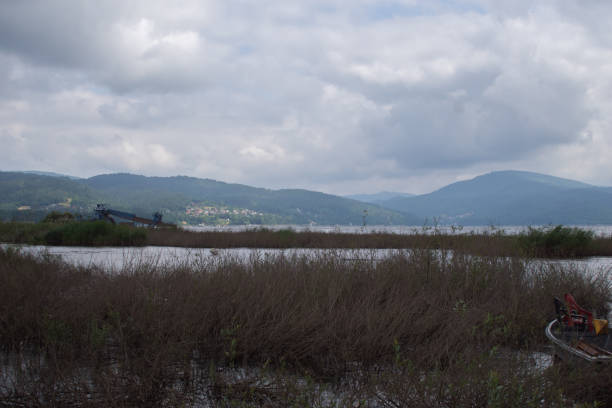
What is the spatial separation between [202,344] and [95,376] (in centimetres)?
118

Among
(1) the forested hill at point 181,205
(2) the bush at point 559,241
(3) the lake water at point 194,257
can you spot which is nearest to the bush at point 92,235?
(3) the lake water at point 194,257

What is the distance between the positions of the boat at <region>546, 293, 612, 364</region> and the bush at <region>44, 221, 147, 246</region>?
20.3m

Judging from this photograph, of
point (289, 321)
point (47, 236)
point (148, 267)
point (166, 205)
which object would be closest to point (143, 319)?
point (289, 321)

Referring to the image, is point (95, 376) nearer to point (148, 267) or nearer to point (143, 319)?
point (143, 319)

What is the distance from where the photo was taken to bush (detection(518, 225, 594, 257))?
54.2 ft

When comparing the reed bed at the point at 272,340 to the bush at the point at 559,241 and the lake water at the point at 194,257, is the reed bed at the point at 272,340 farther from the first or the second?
the bush at the point at 559,241

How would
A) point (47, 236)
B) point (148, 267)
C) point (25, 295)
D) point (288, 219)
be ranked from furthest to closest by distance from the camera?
1. point (288, 219)
2. point (47, 236)
3. point (148, 267)
4. point (25, 295)

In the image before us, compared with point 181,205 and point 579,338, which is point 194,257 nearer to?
point 579,338

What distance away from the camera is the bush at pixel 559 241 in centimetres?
1652

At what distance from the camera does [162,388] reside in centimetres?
360

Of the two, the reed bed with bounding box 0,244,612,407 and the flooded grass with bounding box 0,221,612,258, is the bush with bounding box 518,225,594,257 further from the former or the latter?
the reed bed with bounding box 0,244,612,407

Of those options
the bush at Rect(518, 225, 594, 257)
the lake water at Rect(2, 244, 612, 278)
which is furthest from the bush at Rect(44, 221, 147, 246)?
the bush at Rect(518, 225, 594, 257)

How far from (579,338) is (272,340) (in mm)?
3332

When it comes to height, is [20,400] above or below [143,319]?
below
